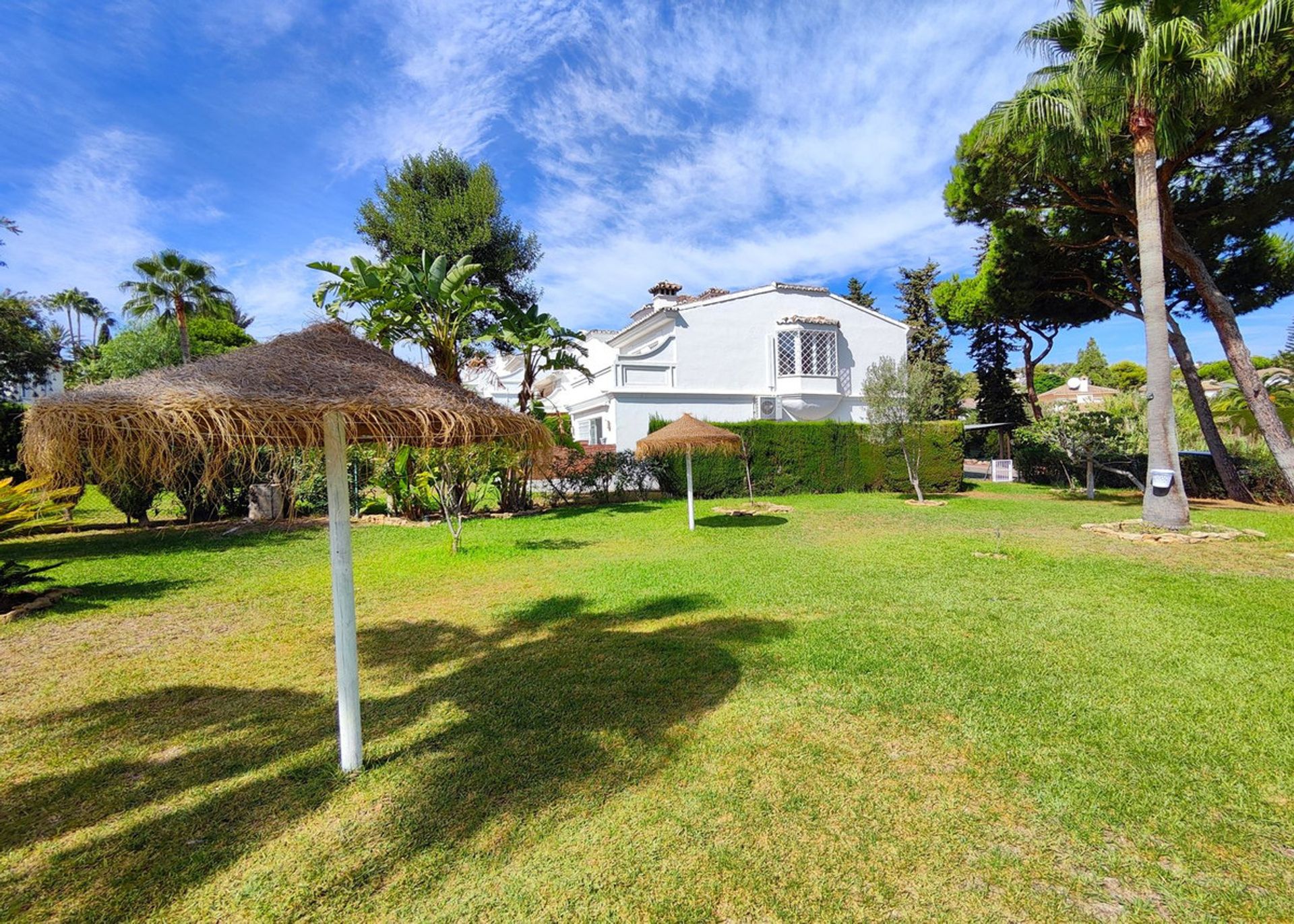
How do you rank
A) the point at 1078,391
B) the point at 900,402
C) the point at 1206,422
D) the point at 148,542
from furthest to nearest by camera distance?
the point at 1078,391 < the point at 900,402 < the point at 1206,422 < the point at 148,542

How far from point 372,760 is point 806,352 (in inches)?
951

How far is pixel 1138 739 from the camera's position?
3.88 metres

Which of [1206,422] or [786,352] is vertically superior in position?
[786,352]

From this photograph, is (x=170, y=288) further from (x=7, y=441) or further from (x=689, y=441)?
(x=689, y=441)

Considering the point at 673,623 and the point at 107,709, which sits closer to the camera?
the point at 107,709

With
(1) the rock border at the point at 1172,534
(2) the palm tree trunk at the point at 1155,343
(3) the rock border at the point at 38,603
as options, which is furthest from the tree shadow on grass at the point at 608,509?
(2) the palm tree trunk at the point at 1155,343

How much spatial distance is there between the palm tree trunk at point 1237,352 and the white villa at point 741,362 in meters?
11.5

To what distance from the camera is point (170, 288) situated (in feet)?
92.6

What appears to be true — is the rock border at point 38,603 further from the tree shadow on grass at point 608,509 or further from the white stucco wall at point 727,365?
the white stucco wall at point 727,365

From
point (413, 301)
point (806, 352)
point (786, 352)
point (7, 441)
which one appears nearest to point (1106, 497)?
point (806, 352)

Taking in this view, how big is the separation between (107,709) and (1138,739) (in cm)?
795

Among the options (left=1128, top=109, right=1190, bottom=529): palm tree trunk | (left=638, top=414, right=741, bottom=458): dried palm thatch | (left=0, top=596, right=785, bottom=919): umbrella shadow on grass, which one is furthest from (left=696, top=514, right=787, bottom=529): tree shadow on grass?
(left=0, top=596, right=785, bottom=919): umbrella shadow on grass

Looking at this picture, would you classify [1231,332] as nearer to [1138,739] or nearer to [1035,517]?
[1035,517]

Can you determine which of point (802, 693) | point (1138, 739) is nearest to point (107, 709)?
point (802, 693)
